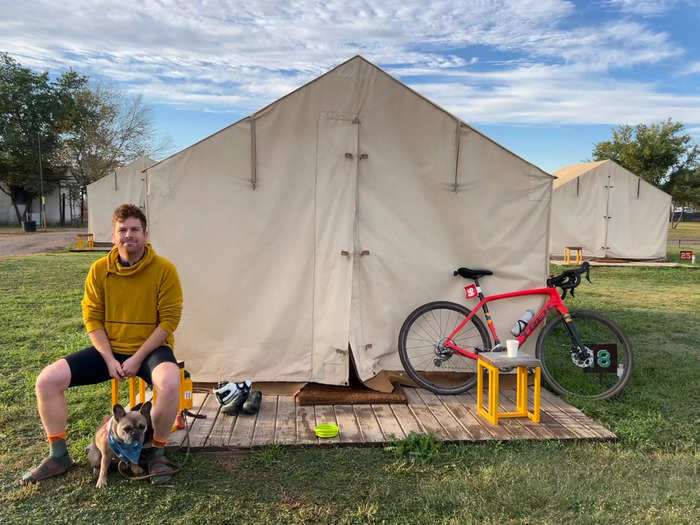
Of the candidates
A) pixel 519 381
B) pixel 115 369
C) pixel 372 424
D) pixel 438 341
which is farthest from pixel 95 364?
pixel 519 381

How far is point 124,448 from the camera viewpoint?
2.85m

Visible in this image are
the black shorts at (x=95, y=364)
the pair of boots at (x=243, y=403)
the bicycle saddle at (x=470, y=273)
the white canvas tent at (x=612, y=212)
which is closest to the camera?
the black shorts at (x=95, y=364)

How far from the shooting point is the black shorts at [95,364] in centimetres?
300

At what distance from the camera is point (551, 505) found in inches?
107

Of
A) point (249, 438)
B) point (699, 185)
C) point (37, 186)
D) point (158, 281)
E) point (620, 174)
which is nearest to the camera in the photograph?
point (158, 281)

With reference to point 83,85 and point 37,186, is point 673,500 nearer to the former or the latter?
point 37,186

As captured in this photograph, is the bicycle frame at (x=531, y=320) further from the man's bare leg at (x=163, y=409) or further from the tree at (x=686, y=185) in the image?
the tree at (x=686, y=185)

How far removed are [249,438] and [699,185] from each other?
3143cm

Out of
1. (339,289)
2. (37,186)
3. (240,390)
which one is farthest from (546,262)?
(37,186)

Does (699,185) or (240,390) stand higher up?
(699,185)

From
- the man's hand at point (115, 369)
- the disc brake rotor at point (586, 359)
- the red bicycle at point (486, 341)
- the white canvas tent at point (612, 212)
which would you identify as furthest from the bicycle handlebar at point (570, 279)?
the white canvas tent at point (612, 212)

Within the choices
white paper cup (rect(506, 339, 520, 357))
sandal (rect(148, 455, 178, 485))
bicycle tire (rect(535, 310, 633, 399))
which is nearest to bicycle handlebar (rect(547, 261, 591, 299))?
bicycle tire (rect(535, 310, 633, 399))

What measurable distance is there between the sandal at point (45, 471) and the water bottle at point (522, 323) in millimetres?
3155

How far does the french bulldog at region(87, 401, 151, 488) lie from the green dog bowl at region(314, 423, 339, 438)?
103 cm
